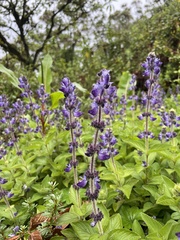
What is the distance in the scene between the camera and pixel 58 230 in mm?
2596

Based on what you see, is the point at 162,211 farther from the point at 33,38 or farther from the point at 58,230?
the point at 33,38

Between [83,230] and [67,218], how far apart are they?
22 centimetres

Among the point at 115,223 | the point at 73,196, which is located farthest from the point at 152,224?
the point at 73,196

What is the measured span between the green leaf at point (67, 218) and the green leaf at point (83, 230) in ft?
0.39

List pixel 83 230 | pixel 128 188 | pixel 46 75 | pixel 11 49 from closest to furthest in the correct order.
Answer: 1. pixel 83 230
2. pixel 128 188
3. pixel 46 75
4. pixel 11 49

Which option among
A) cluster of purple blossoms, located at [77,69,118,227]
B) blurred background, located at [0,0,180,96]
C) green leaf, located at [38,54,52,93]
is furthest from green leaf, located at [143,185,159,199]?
blurred background, located at [0,0,180,96]

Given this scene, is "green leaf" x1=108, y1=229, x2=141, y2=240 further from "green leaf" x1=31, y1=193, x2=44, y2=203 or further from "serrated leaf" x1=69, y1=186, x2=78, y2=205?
"green leaf" x1=31, y1=193, x2=44, y2=203

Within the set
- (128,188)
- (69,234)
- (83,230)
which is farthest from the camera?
(128,188)

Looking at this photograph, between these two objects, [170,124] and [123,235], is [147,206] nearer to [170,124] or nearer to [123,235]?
[123,235]

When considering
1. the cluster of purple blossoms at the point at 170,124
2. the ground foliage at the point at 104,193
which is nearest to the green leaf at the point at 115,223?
the ground foliage at the point at 104,193

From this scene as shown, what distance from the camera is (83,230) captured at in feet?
8.02

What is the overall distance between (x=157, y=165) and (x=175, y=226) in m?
1.27

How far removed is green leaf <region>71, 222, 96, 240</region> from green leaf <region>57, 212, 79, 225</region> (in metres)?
0.12

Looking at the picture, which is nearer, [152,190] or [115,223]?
[115,223]
